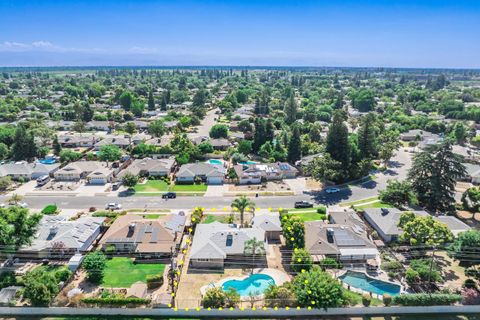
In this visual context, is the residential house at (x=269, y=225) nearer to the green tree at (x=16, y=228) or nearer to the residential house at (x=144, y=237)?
the residential house at (x=144, y=237)

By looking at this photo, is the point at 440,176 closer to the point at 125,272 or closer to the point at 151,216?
the point at 151,216

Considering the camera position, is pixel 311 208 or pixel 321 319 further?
pixel 311 208

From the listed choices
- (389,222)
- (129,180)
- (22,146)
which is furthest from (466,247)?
(22,146)

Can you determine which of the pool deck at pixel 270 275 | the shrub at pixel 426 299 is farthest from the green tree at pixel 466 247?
the pool deck at pixel 270 275

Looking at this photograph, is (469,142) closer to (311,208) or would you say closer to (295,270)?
(311,208)

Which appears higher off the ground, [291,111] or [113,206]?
[291,111]

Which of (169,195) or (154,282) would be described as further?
(169,195)

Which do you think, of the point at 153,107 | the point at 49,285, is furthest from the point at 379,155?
the point at 153,107
